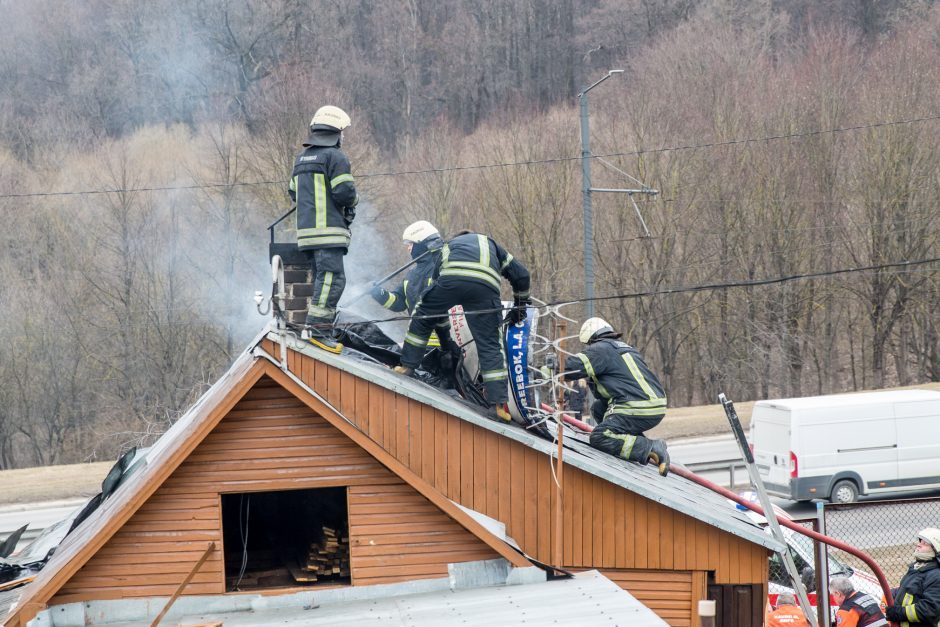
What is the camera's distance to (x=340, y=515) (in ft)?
34.1

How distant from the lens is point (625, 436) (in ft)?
32.2

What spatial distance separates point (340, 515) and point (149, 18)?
3343cm

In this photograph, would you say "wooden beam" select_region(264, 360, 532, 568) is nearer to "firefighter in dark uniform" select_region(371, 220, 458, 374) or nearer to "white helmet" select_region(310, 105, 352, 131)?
"firefighter in dark uniform" select_region(371, 220, 458, 374)

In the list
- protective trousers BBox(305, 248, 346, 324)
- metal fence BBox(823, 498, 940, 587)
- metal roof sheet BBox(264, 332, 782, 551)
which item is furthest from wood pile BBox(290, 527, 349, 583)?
metal fence BBox(823, 498, 940, 587)

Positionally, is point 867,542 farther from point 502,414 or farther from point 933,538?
point 502,414

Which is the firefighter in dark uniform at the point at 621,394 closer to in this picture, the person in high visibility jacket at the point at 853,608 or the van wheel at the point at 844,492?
the person in high visibility jacket at the point at 853,608

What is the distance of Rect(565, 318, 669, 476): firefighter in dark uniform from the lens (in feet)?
32.0

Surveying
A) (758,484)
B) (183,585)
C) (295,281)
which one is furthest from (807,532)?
(183,585)

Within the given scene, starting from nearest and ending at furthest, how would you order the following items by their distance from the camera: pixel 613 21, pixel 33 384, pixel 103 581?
1. pixel 103 581
2. pixel 33 384
3. pixel 613 21

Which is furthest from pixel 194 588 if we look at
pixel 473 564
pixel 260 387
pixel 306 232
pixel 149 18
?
pixel 149 18

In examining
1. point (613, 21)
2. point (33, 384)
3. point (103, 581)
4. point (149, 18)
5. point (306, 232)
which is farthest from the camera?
point (613, 21)

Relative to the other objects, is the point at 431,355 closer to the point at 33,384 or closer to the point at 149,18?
the point at 33,384

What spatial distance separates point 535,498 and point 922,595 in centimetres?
357

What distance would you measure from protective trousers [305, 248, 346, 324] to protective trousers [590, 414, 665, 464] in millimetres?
2821
